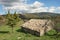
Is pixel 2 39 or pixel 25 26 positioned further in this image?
pixel 25 26

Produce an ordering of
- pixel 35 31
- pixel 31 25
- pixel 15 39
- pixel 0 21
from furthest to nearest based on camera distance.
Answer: pixel 0 21 < pixel 31 25 < pixel 35 31 < pixel 15 39

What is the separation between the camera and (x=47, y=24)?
3497 cm

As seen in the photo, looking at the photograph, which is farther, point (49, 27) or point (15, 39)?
point (49, 27)

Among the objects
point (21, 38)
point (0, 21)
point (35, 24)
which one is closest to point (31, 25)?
point (35, 24)

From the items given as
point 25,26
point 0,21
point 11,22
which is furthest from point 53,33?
point 0,21

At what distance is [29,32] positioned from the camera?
3353 centimetres

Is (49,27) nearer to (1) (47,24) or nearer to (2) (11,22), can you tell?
(1) (47,24)

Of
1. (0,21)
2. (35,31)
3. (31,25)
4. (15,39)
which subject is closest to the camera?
(15,39)

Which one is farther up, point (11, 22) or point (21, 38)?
point (11, 22)

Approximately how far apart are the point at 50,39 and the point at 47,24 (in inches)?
292

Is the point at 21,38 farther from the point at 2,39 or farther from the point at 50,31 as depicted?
the point at 50,31

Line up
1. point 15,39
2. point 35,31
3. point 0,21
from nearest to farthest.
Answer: point 15,39
point 35,31
point 0,21

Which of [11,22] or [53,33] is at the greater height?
[11,22]

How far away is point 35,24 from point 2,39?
10.2 m
